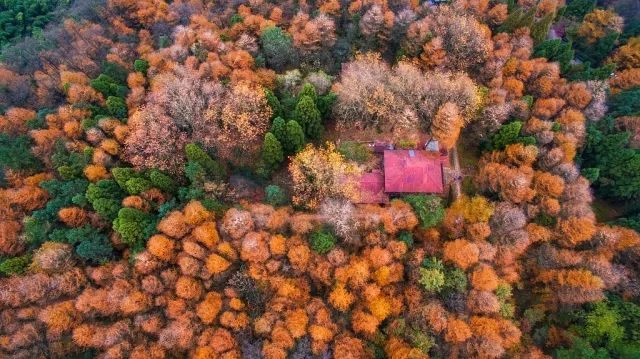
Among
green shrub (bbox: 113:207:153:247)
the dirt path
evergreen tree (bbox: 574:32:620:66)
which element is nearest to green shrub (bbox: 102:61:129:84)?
green shrub (bbox: 113:207:153:247)

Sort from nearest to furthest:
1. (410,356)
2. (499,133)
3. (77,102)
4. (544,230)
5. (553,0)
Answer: (410,356), (544,230), (499,133), (77,102), (553,0)

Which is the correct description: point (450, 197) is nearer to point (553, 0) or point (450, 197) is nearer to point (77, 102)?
point (553, 0)

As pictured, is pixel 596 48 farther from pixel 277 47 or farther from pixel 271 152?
pixel 271 152

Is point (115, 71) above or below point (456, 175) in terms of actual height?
above

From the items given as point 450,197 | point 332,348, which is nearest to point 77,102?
point 332,348

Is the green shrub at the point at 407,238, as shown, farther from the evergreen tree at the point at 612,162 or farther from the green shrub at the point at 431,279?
the evergreen tree at the point at 612,162

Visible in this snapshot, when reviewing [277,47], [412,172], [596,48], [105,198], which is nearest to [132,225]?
[105,198]
